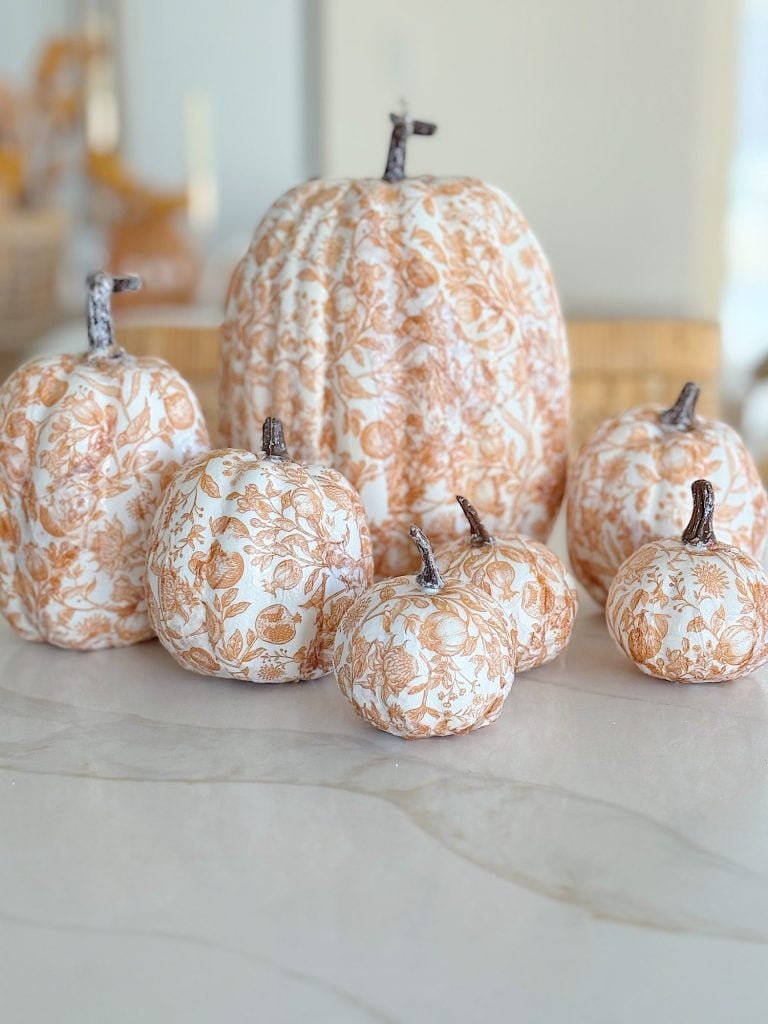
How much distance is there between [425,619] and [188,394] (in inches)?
8.3

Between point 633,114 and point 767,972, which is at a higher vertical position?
point 633,114

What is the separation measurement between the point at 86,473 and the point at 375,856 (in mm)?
267

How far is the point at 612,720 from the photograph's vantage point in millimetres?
574

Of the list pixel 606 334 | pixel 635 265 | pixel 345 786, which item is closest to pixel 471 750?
pixel 345 786

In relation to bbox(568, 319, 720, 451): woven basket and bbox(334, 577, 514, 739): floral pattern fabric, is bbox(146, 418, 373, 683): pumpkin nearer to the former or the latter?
bbox(334, 577, 514, 739): floral pattern fabric

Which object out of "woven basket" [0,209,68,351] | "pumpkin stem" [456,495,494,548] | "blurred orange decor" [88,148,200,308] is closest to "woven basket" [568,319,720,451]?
"pumpkin stem" [456,495,494,548]

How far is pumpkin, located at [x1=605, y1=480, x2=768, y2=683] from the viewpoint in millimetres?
567

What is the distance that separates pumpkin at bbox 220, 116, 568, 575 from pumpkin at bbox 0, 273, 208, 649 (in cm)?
7

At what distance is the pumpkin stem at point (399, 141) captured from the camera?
0.70 metres

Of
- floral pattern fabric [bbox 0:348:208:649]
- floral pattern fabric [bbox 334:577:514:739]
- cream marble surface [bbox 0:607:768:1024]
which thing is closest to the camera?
cream marble surface [bbox 0:607:768:1024]

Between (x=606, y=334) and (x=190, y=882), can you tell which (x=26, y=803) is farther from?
(x=606, y=334)

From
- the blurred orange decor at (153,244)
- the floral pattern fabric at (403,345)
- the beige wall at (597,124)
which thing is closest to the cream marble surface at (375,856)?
the floral pattern fabric at (403,345)

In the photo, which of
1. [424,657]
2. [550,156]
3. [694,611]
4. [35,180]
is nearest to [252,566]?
[424,657]

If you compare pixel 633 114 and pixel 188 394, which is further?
pixel 633 114
